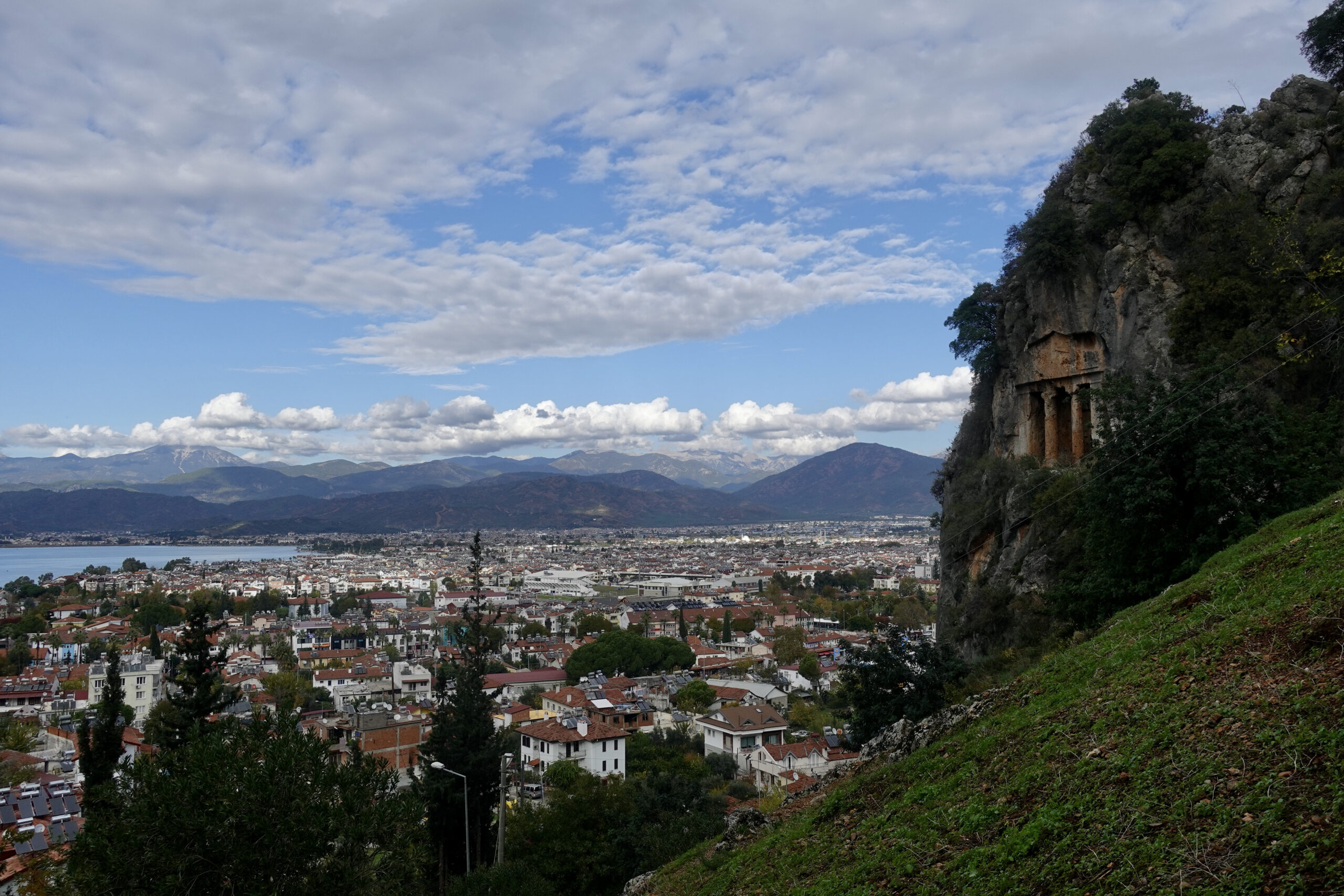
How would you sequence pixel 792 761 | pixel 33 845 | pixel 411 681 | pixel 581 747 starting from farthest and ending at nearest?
pixel 411 681
pixel 581 747
pixel 792 761
pixel 33 845

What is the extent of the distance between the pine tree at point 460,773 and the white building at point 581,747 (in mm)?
9718

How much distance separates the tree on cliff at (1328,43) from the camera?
68.3ft

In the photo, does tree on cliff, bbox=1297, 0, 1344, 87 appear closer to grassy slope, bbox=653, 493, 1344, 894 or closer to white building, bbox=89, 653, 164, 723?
grassy slope, bbox=653, 493, 1344, 894

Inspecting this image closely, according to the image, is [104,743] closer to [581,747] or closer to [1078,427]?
[581,747]

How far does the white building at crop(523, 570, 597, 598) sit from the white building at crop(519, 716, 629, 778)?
81135 millimetres

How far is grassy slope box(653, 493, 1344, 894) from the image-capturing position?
14.6 ft

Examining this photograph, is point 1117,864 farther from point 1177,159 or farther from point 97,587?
point 97,587

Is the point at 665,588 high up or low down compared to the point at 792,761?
down

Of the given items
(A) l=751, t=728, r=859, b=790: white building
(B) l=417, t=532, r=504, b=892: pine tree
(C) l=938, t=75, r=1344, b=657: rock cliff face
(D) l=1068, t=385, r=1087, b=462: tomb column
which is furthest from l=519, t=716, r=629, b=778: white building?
(D) l=1068, t=385, r=1087, b=462: tomb column

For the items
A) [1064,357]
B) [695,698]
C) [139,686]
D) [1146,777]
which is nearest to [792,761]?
[695,698]

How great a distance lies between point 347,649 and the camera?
2923 inches

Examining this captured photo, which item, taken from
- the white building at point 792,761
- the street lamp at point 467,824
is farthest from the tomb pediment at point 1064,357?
the street lamp at point 467,824

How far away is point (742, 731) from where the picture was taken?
116 ft

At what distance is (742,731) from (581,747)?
6.78 meters
